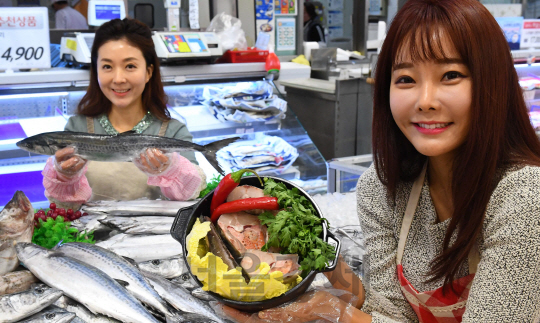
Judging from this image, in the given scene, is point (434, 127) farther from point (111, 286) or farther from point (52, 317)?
point (52, 317)

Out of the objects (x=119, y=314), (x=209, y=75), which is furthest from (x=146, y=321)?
(x=209, y=75)

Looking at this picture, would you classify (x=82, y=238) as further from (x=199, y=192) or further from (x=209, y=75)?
(x=209, y=75)

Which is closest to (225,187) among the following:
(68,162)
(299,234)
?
(299,234)

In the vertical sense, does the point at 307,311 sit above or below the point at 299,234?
below

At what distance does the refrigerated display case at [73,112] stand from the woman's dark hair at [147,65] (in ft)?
1.46

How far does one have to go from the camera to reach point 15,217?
1472 mm

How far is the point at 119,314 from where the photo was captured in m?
1.19

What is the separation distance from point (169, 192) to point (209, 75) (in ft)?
5.24

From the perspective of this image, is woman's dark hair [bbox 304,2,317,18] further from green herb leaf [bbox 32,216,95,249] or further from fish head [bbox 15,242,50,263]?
fish head [bbox 15,242,50,263]

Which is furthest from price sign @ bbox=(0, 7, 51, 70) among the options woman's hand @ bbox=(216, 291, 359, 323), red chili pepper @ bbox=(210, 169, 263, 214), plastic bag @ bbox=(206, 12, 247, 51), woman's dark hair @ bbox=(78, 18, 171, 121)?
woman's hand @ bbox=(216, 291, 359, 323)

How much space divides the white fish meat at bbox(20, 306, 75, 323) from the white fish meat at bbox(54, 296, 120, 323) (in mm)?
27

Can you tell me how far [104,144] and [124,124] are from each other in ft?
2.42

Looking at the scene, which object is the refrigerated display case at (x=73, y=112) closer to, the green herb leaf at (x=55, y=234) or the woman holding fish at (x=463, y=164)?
the green herb leaf at (x=55, y=234)

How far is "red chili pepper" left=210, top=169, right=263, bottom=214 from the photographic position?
4.49 ft
